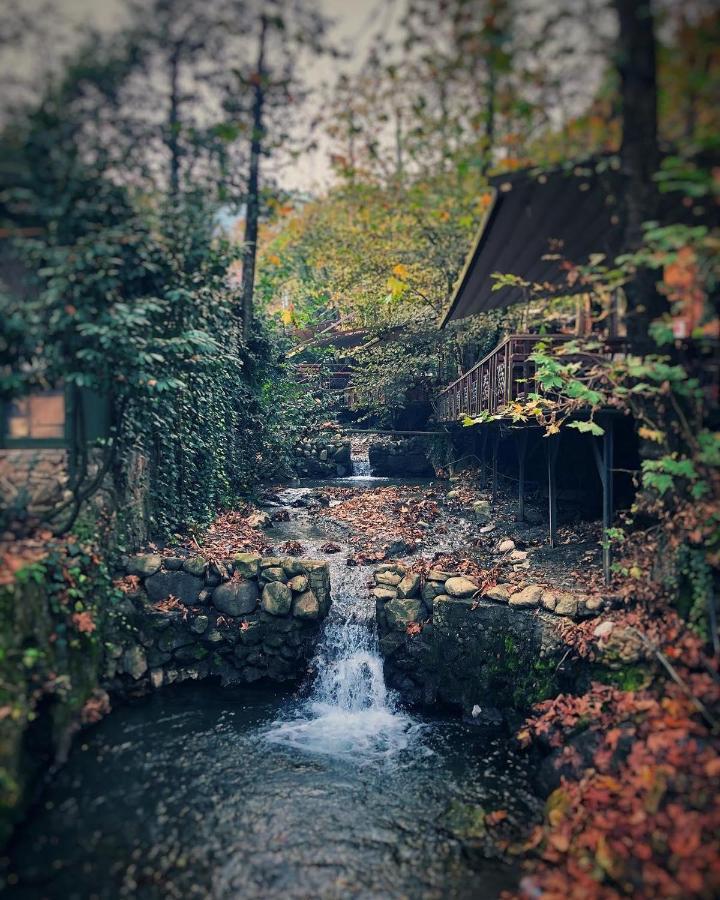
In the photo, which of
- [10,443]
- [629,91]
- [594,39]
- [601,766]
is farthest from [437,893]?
[594,39]

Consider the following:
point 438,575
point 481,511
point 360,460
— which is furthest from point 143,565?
point 360,460

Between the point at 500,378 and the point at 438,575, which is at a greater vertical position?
the point at 500,378

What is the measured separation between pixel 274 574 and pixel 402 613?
2.16m

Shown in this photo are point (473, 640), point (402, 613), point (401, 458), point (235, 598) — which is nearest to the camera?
point (473, 640)

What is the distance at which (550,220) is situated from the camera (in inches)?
271

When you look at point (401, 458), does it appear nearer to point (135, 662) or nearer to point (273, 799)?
point (135, 662)

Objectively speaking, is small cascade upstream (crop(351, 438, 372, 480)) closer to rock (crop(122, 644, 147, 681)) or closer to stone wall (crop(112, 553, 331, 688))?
stone wall (crop(112, 553, 331, 688))

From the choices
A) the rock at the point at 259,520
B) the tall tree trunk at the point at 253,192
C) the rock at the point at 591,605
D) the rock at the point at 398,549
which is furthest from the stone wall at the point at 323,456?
the rock at the point at 591,605

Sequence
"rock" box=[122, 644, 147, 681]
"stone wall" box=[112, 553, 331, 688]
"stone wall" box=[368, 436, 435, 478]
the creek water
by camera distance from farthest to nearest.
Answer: "stone wall" box=[368, 436, 435, 478] < "stone wall" box=[112, 553, 331, 688] < "rock" box=[122, 644, 147, 681] < the creek water

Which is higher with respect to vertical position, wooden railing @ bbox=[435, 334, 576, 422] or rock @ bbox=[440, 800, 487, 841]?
wooden railing @ bbox=[435, 334, 576, 422]

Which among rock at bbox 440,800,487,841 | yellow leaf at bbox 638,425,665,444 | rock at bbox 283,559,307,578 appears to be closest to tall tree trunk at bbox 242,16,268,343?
rock at bbox 283,559,307,578

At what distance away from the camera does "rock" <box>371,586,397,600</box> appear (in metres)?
8.73

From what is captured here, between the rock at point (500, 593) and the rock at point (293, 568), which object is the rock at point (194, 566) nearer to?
the rock at point (293, 568)

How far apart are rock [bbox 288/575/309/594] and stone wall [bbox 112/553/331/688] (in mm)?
16
